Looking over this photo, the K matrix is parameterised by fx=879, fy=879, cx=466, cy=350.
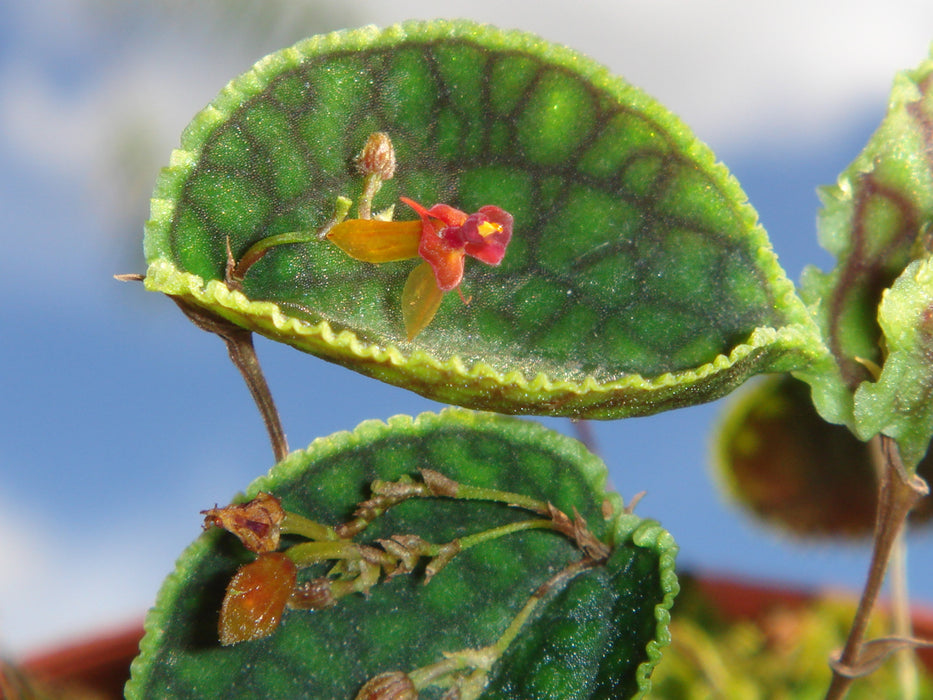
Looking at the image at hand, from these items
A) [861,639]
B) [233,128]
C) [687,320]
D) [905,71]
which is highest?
[905,71]

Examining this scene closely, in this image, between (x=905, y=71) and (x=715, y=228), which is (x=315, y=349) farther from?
(x=905, y=71)

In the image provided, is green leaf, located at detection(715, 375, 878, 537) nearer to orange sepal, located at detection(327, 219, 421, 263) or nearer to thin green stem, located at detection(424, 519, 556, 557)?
thin green stem, located at detection(424, 519, 556, 557)

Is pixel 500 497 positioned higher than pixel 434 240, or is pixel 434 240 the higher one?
pixel 434 240

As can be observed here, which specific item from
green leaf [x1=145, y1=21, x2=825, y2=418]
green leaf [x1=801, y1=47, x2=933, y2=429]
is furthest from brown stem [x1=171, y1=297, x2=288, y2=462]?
green leaf [x1=801, y1=47, x2=933, y2=429]

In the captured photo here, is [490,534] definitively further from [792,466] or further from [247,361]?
[792,466]

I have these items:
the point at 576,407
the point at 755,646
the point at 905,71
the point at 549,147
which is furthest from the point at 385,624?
Answer: the point at 755,646

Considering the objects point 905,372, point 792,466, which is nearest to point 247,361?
point 905,372

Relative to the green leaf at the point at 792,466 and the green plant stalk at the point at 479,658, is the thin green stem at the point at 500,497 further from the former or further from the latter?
the green leaf at the point at 792,466
